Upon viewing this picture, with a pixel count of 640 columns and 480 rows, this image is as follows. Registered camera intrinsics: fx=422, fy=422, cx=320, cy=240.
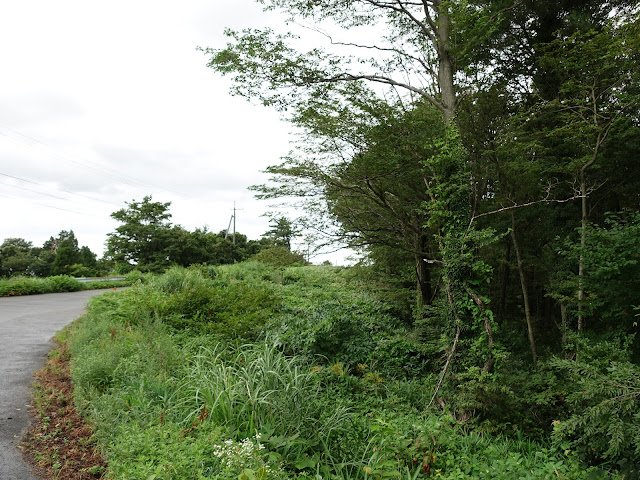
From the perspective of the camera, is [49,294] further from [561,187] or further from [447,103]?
[561,187]

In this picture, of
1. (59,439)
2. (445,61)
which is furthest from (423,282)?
(59,439)

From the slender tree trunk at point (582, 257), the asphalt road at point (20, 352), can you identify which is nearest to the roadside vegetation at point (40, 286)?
the asphalt road at point (20, 352)

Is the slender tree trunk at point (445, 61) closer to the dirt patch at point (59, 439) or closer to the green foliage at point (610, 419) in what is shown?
the green foliage at point (610, 419)

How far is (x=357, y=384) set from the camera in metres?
6.09

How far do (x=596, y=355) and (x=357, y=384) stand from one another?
3005 mm

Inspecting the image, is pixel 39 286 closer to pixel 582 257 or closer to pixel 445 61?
pixel 445 61

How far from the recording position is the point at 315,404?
436 cm

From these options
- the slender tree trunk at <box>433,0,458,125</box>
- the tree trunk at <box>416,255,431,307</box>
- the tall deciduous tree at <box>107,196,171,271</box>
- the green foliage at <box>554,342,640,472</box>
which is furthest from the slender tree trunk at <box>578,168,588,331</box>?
the tall deciduous tree at <box>107,196,171,271</box>

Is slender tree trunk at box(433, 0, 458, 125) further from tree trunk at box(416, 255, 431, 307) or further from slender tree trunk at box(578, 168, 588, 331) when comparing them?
tree trunk at box(416, 255, 431, 307)

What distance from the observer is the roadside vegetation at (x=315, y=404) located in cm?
342

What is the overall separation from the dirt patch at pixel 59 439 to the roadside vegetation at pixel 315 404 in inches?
6.8

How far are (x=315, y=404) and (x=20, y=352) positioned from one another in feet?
19.6

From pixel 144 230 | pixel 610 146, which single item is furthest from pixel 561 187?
pixel 144 230

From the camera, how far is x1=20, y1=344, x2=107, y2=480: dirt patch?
364 centimetres
